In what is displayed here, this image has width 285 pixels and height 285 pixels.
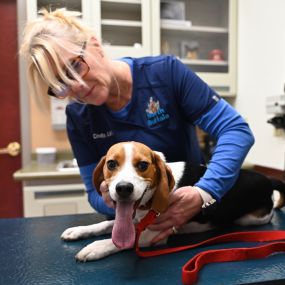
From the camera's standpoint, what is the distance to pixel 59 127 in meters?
2.54

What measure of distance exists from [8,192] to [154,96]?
1.98 meters

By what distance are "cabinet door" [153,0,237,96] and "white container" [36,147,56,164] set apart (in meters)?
1.07

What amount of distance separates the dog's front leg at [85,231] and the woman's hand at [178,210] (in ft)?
0.56

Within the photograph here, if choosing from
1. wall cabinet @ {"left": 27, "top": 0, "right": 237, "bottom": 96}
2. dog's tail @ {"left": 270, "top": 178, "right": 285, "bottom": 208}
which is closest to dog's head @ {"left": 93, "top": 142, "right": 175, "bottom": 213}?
dog's tail @ {"left": 270, "top": 178, "right": 285, "bottom": 208}

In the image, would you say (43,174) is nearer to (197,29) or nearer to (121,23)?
(121,23)

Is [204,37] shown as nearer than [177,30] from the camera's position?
No

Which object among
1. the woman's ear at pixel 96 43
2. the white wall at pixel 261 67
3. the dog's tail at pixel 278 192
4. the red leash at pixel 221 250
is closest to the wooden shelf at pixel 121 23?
the white wall at pixel 261 67

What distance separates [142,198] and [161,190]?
5 centimetres

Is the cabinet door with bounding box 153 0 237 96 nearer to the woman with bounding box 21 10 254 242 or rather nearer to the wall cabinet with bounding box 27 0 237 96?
the wall cabinet with bounding box 27 0 237 96

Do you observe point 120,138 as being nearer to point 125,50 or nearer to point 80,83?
point 80,83

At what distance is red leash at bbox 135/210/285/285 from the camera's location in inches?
28.7

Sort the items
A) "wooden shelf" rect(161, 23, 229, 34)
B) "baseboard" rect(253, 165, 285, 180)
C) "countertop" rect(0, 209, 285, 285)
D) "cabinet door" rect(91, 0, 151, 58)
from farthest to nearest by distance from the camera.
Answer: "wooden shelf" rect(161, 23, 229, 34)
"cabinet door" rect(91, 0, 151, 58)
"baseboard" rect(253, 165, 285, 180)
"countertop" rect(0, 209, 285, 285)

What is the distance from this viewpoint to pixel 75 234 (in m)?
0.97

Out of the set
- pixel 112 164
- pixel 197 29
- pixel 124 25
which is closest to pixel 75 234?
pixel 112 164
